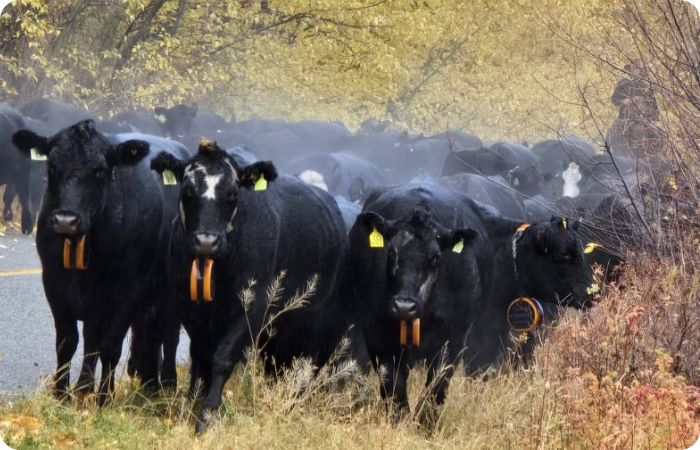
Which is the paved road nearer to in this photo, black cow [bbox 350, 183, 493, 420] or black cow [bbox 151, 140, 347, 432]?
black cow [bbox 151, 140, 347, 432]

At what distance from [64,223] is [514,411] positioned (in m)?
3.28

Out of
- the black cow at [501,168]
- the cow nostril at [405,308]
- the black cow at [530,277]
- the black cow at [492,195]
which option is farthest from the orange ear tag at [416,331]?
the black cow at [501,168]

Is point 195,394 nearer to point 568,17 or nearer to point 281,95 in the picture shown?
point 568,17

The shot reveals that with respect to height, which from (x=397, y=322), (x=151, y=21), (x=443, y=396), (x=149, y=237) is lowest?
(x=443, y=396)

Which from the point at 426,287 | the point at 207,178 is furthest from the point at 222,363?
the point at 426,287

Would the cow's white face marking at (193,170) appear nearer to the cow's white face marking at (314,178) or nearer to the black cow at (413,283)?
the black cow at (413,283)

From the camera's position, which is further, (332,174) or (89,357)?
(332,174)

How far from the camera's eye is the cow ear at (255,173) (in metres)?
7.42

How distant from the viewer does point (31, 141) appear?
25.2ft

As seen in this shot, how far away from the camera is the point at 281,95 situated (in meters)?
15.9

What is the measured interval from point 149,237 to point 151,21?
7676mm

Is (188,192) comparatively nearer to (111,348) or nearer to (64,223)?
(64,223)

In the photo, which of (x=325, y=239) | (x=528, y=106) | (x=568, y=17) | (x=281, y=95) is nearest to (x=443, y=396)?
(x=325, y=239)

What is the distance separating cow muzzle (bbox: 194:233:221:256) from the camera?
6938 millimetres
